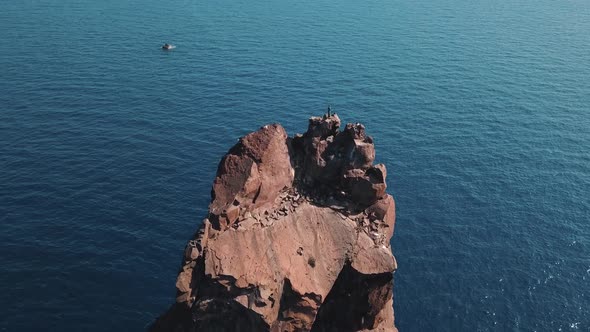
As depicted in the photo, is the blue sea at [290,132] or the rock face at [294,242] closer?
the rock face at [294,242]

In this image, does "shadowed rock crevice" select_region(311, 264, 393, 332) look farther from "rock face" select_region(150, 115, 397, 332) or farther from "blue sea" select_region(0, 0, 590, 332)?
"blue sea" select_region(0, 0, 590, 332)

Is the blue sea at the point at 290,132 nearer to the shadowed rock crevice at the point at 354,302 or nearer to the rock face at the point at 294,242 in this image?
the shadowed rock crevice at the point at 354,302

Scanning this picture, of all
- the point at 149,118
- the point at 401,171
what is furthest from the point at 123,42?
the point at 401,171

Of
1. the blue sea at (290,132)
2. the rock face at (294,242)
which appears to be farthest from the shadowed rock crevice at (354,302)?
the blue sea at (290,132)

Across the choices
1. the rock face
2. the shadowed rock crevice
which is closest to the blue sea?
the shadowed rock crevice

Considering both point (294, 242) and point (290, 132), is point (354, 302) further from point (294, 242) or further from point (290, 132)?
point (290, 132)
